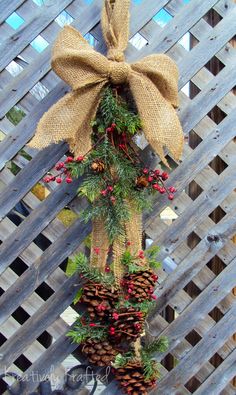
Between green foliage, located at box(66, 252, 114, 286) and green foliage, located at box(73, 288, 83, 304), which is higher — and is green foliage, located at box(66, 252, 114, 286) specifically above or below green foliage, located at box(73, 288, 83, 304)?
above

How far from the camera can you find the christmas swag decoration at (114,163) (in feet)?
4.34

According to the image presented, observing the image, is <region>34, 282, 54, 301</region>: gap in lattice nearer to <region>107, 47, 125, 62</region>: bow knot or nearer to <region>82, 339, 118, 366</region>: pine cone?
<region>82, 339, 118, 366</region>: pine cone

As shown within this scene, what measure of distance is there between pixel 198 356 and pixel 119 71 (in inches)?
34.6

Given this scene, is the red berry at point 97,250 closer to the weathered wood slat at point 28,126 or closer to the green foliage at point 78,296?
the green foliage at point 78,296

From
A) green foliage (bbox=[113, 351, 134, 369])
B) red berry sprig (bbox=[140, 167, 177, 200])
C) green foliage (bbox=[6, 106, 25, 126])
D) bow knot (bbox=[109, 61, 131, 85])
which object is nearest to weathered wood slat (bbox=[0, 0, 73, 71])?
green foliage (bbox=[6, 106, 25, 126])

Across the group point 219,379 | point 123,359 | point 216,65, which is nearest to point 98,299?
point 123,359

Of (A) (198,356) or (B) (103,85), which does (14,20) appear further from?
(A) (198,356)

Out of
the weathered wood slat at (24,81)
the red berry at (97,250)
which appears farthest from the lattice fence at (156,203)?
the red berry at (97,250)

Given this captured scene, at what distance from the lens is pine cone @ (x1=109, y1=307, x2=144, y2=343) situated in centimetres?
132

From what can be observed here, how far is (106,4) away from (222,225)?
2.38 feet

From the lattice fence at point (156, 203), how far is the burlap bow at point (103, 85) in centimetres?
13

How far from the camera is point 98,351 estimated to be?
135cm

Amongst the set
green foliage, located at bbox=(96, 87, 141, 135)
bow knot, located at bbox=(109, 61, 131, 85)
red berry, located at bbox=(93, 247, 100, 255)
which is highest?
bow knot, located at bbox=(109, 61, 131, 85)

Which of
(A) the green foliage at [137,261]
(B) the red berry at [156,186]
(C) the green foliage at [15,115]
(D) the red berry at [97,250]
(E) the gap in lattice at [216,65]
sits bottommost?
(D) the red berry at [97,250]
